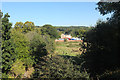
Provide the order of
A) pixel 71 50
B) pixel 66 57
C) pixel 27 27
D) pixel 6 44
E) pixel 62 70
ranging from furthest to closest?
pixel 27 27, pixel 71 50, pixel 6 44, pixel 66 57, pixel 62 70

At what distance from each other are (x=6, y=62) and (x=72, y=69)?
5.65 meters

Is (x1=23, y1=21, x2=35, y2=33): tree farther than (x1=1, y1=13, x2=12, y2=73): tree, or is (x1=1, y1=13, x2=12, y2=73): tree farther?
(x1=23, y1=21, x2=35, y2=33): tree

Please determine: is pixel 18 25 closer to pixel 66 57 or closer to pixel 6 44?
pixel 6 44

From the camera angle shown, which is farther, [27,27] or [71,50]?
[27,27]

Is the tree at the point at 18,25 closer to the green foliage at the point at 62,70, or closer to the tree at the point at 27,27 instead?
the tree at the point at 27,27

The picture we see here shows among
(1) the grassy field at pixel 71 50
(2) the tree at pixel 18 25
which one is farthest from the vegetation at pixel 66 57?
(2) the tree at pixel 18 25

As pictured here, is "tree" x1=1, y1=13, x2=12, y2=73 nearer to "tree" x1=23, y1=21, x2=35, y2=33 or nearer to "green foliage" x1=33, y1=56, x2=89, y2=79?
"green foliage" x1=33, y1=56, x2=89, y2=79

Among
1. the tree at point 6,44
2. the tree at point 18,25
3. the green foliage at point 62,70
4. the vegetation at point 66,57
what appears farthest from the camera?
the tree at point 18,25

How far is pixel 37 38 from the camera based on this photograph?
1573 centimetres

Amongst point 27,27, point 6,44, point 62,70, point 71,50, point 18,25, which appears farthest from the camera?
point 27,27

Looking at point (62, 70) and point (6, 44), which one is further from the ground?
point (6, 44)

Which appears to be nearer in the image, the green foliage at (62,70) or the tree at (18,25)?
the green foliage at (62,70)

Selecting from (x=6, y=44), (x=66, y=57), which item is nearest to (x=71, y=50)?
(x=66, y=57)

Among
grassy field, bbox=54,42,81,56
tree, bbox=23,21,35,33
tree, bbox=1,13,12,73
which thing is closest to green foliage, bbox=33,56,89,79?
grassy field, bbox=54,42,81,56
